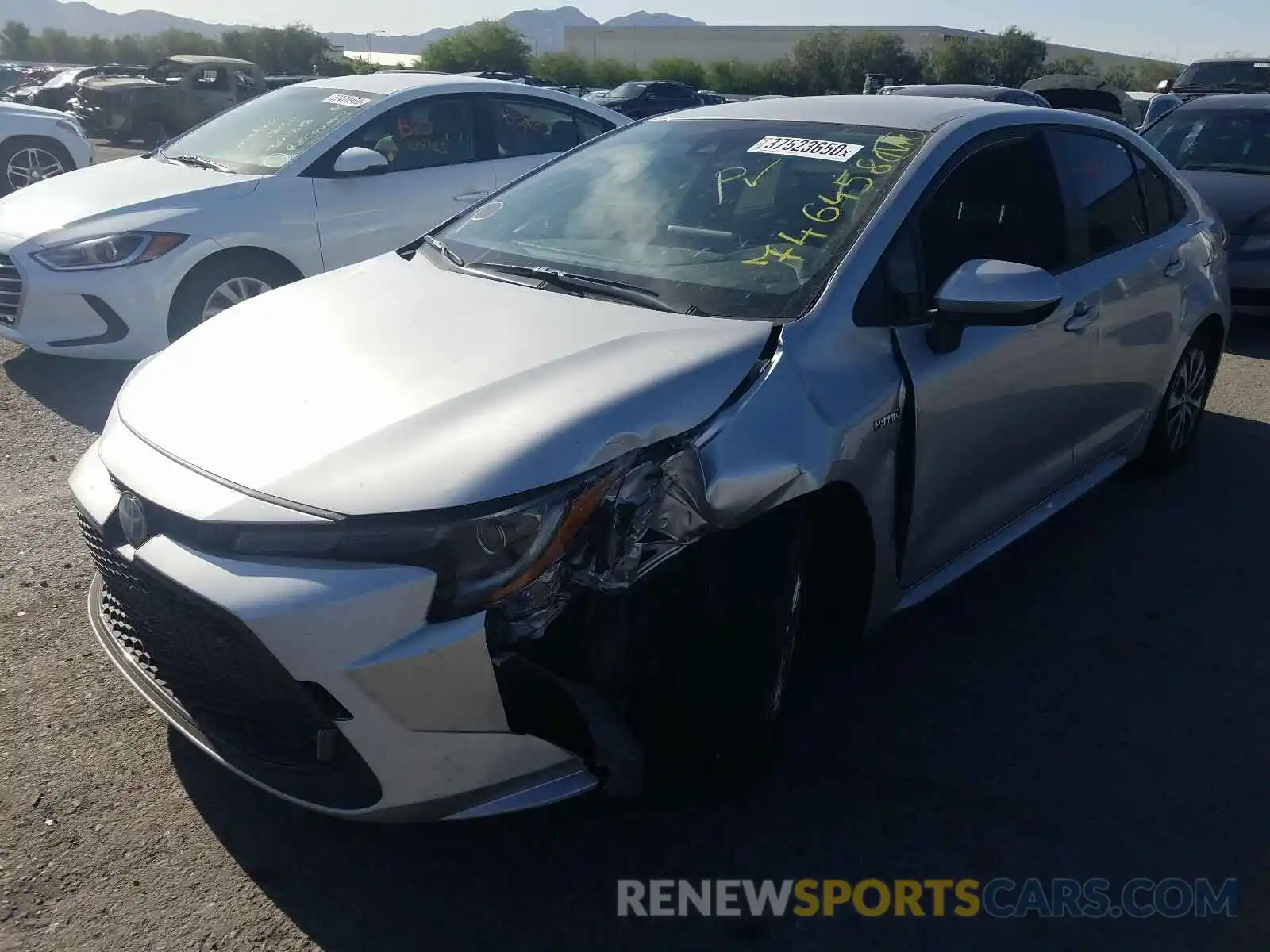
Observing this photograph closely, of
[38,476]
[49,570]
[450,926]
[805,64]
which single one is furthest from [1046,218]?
[805,64]

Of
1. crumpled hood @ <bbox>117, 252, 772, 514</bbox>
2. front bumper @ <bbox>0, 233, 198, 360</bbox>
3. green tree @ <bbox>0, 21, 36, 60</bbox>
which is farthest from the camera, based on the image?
green tree @ <bbox>0, 21, 36, 60</bbox>

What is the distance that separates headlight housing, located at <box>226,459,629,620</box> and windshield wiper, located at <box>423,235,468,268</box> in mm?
1520

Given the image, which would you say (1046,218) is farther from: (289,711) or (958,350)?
(289,711)

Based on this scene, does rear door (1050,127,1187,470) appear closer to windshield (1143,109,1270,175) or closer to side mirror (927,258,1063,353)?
side mirror (927,258,1063,353)

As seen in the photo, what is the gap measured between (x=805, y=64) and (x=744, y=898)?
60.7 meters

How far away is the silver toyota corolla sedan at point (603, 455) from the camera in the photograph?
7.00 ft

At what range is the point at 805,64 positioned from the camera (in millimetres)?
58094

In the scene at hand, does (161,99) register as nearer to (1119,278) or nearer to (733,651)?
(1119,278)

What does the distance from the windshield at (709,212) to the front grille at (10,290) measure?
9.64 feet

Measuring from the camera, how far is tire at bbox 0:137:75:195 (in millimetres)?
10820

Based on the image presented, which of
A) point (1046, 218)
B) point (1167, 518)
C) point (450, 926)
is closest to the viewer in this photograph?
point (450, 926)

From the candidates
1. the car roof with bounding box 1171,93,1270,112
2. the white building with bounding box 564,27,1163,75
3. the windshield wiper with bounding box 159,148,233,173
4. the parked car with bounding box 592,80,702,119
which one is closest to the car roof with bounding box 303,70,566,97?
the windshield wiper with bounding box 159,148,233,173

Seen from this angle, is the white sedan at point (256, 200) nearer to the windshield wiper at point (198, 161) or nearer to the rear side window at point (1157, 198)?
Answer: the windshield wiper at point (198, 161)

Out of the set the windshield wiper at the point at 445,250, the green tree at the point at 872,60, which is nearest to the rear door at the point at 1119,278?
the windshield wiper at the point at 445,250
